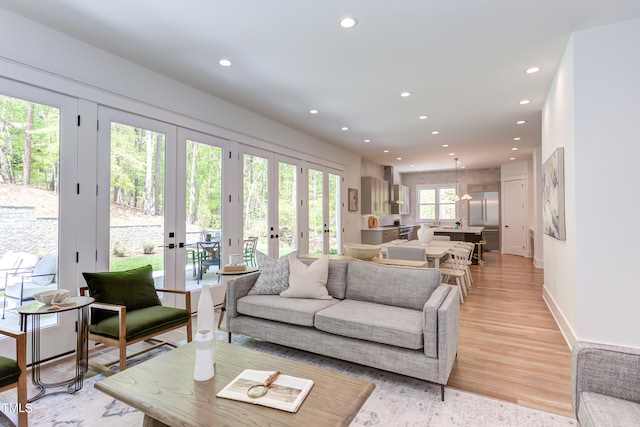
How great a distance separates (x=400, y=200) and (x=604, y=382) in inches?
365

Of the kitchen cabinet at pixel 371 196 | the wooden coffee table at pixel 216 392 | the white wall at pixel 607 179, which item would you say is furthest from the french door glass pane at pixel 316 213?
the wooden coffee table at pixel 216 392

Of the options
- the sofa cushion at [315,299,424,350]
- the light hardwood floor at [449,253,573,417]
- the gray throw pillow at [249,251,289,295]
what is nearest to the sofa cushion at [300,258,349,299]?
the sofa cushion at [315,299,424,350]

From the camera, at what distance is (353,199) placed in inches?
316

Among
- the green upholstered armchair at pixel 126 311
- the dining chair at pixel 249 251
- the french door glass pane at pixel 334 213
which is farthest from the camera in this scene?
the french door glass pane at pixel 334 213

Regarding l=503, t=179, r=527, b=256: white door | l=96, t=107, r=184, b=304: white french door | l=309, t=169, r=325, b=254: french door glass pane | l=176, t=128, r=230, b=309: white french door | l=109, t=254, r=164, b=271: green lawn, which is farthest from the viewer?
l=503, t=179, r=527, b=256: white door

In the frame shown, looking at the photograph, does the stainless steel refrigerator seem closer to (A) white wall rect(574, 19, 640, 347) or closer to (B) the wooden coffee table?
(A) white wall rect(574, 19, 640, 347)

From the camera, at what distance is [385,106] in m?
4.75

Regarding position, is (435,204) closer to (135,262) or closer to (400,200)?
(400,200)

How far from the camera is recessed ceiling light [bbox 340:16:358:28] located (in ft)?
8.54

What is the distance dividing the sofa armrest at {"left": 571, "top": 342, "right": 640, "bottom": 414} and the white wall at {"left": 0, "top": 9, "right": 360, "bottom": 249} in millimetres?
4113

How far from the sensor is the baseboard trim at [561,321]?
Answer: 10.1 ft

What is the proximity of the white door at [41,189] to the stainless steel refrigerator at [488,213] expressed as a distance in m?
10.6

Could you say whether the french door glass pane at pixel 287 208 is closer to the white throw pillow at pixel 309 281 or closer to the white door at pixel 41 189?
the white throw pillow at pixel 309 281

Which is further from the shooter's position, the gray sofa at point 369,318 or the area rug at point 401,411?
the gray sofa at point 369,318
